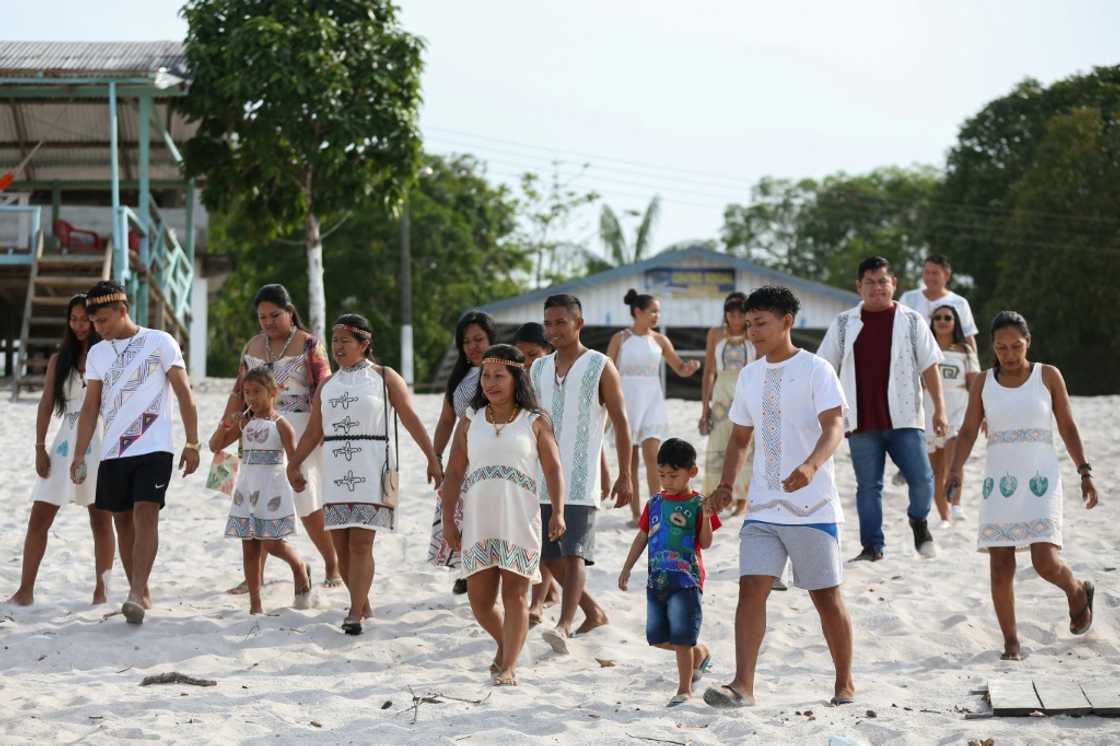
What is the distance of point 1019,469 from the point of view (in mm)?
6723

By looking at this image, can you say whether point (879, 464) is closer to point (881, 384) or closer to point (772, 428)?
point (881, 384)

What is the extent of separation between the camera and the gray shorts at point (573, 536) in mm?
6957

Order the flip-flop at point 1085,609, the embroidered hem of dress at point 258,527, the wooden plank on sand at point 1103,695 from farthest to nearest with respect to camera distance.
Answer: the embroidered hem of dress at point 258,527
the flip-flop at point 1085,609
the wooden plank on sand at point 1103,695

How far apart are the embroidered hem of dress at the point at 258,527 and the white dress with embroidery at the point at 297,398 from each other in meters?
0.32

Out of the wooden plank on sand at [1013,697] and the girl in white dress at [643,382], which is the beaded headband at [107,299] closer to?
the girl in white dress at [643,382]

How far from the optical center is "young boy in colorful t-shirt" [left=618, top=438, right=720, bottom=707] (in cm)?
580

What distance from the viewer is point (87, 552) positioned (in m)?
9.47

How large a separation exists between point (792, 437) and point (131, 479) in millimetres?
3524

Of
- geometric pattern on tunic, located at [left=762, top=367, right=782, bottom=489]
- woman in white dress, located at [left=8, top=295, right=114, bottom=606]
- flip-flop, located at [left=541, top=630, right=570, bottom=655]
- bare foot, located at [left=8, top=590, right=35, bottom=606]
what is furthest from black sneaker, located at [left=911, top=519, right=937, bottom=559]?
bare foot, located at [left=8, top=590, right=35, bottom=606]

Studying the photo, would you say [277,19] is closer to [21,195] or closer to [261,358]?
[21,195]

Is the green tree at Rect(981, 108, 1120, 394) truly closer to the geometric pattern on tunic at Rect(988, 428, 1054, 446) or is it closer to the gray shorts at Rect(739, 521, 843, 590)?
the geometric pattern on tunic at Rect(988, 428, 1054, 446)

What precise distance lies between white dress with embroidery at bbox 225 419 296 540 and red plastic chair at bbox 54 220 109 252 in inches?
559

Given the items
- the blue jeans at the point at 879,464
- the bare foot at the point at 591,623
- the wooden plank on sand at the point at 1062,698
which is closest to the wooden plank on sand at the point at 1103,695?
the wooden plank on sand at the point at 1062,698

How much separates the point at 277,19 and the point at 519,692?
1730cm
